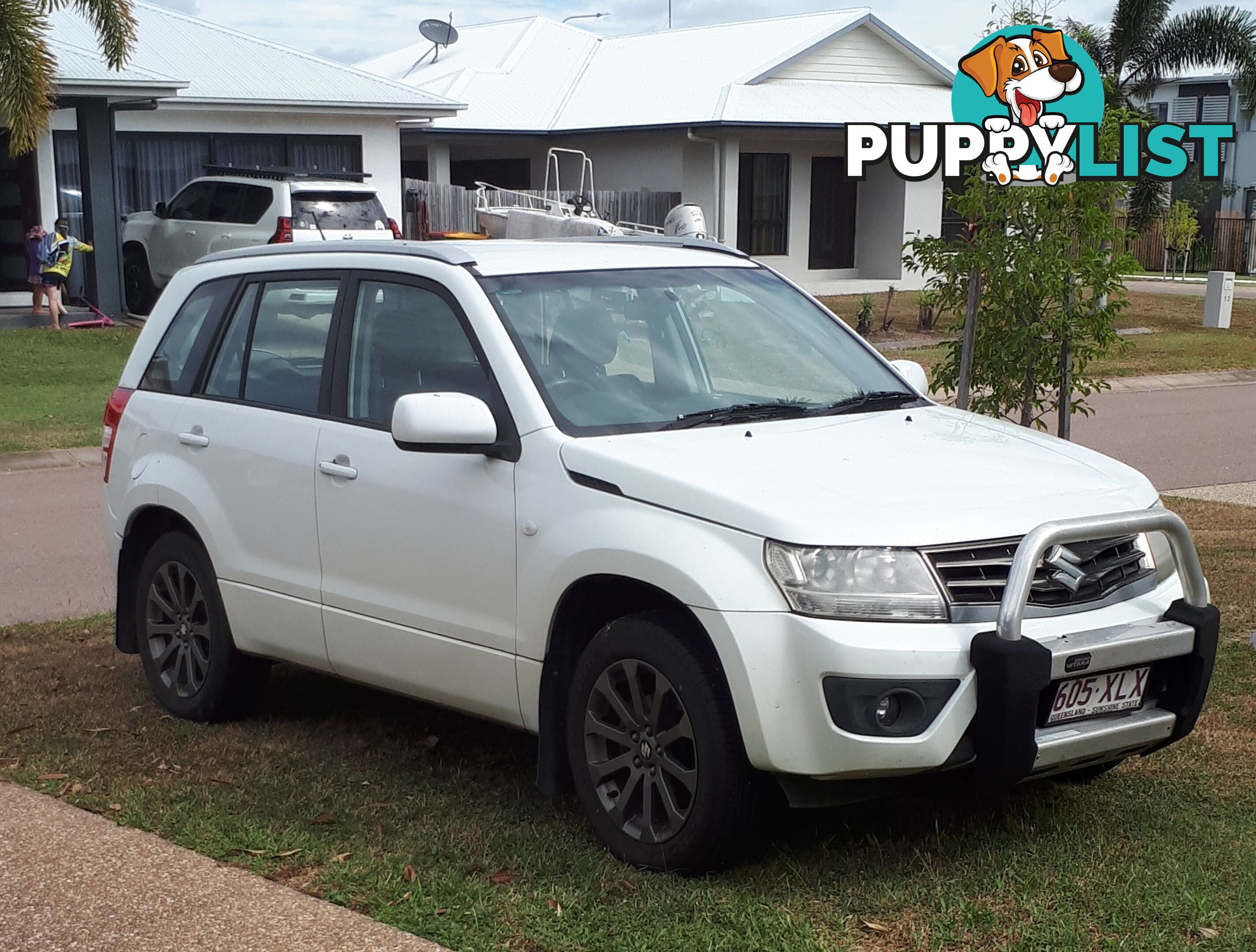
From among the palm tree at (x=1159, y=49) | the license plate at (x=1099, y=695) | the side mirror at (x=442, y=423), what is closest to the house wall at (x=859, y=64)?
the palm tree at (x=1159, y=49)

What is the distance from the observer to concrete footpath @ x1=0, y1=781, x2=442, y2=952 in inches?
162

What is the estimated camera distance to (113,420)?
6.50 m

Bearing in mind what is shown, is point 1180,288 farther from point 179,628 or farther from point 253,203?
point 179,628

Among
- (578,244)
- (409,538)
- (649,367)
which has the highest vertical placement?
(578,244)

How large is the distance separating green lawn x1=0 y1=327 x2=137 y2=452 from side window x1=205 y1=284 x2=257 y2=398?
8640 millimetres

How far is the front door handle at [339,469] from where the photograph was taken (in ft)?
17.3

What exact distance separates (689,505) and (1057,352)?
16.4 ft

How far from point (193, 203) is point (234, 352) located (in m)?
17.9

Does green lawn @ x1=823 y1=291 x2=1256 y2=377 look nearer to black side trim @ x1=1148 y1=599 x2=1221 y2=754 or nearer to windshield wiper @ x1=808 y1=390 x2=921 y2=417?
windshield wiper @ x1=808 y1=390 x2=921 y2=417

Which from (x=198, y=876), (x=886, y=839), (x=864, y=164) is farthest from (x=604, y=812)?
(x=864, y=164)

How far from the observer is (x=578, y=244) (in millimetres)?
5727

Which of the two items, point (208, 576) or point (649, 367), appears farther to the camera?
point (208, 576)

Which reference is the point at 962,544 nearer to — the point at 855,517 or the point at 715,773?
the point at 855,517

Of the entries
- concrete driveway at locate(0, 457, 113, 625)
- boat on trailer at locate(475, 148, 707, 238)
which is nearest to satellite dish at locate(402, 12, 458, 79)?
boat on trailer at locate(475, 148, 707, 238)
